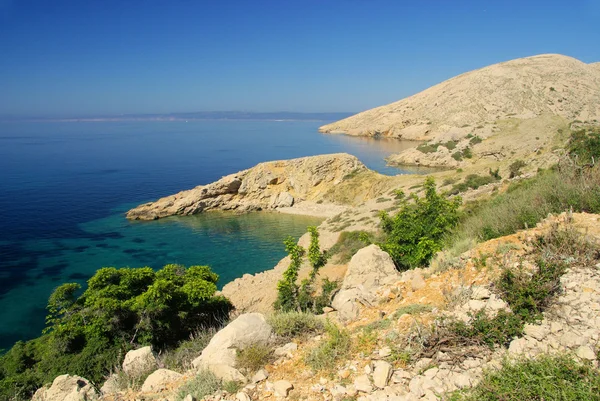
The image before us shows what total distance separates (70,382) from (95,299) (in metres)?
6.91

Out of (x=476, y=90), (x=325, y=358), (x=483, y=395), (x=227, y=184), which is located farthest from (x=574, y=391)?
(x=476, y=90)

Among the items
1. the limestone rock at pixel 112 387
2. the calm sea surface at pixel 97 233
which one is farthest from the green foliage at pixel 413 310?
the calm sea surface at pixel 97 233

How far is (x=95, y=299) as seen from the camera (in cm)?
1378

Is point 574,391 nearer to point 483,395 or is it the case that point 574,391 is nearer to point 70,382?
point 483,395

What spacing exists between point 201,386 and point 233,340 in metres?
1.22

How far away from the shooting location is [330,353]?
559cm

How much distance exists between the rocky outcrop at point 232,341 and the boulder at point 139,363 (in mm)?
1735

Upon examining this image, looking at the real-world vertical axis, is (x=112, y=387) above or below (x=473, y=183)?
above

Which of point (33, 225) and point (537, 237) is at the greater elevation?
point (537, 237)

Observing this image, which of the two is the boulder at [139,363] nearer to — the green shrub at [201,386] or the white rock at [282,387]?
the green shrub at [201,386]

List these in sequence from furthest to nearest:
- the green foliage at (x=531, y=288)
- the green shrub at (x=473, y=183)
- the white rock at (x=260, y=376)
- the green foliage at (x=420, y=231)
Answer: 1. the green shrub at (x=473, y=183)
2. the green foliage at (x=420, y=231)
3. the white rock at (x=260, y=376)
4. the green foliage at (x=531, y=288)

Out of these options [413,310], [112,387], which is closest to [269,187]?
[112,387]

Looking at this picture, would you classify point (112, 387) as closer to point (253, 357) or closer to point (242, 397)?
point (253, 357)

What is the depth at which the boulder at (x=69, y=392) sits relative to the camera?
640 cm
